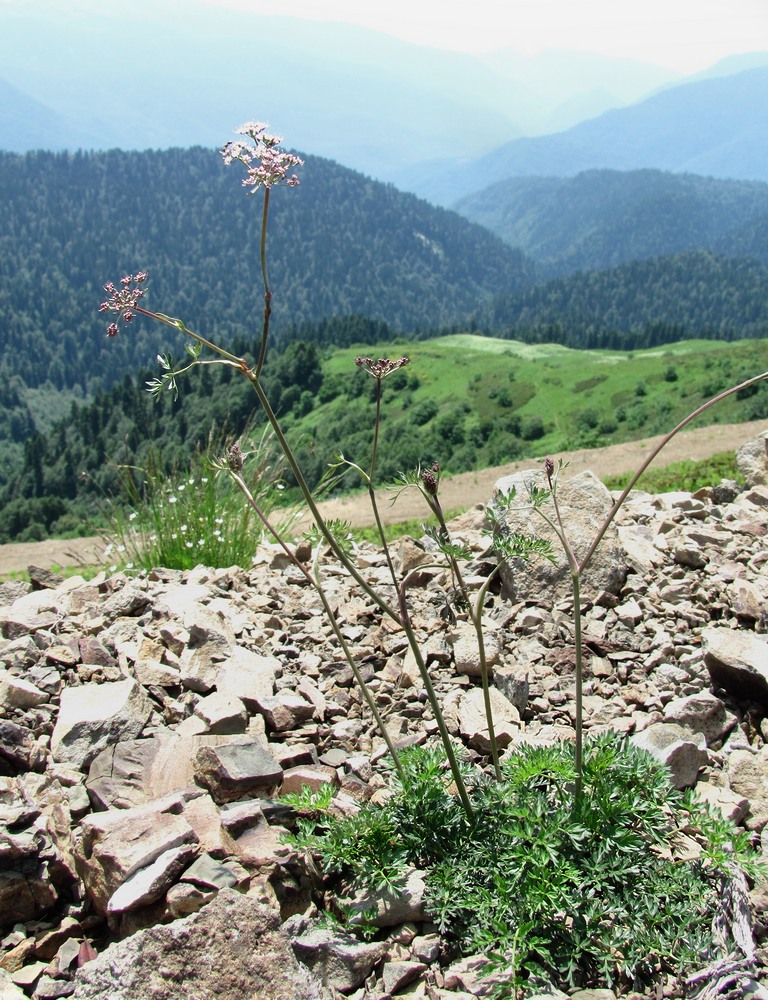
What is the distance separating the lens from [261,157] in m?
2.61

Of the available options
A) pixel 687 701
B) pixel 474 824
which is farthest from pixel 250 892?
pixel 687 701

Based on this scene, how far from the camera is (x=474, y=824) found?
3098 millimetres

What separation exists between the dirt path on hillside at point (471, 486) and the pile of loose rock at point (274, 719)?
12.3 metres

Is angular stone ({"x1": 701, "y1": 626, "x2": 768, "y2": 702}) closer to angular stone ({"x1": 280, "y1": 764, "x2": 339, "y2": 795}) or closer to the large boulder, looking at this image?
the large boulder

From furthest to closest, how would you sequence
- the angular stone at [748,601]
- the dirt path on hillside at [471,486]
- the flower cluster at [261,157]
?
the dirt path on hillside at [471,486]
the angular stone at [748,601]
the flower cluster at [261,157]

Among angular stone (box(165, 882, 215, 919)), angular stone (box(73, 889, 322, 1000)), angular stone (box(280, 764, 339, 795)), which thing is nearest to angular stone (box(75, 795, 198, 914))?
angular stone (box(165, 882, 215, 919))

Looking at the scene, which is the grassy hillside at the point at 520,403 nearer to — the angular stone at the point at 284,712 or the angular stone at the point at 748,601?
the angular stone at the point at 748,601

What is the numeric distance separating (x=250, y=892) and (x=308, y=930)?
238 mm

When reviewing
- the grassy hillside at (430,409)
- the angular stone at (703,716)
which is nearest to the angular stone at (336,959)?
the angular stone at (703,716)

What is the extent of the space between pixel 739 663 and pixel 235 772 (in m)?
2.50

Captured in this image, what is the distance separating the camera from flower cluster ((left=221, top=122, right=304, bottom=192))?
258 cm

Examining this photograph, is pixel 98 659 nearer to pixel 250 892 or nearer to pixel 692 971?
pixel 250 892

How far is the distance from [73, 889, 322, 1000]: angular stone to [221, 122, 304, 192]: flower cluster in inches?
86.3

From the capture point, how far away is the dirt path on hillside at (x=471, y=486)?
62.6 feet
